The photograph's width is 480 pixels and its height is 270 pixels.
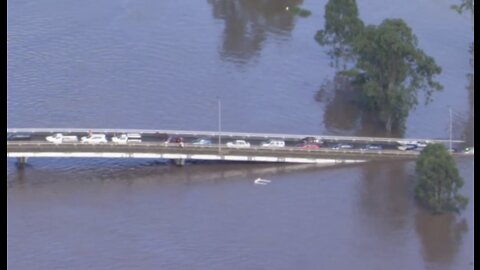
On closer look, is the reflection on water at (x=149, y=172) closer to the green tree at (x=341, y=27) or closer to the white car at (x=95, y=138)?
the white car at (x=95, y=138)

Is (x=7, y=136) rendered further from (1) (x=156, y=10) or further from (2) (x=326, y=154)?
(1) (x=156, y=10)

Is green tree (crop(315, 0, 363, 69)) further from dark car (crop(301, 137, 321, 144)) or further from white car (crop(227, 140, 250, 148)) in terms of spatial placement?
white car (crop(227, 140, 250, 148))

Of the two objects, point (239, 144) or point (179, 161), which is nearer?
point (179, 161)

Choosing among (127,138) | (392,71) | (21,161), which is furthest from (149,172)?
(392,71)

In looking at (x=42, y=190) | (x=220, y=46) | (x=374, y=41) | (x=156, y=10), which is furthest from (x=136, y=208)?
(x=156, y=10)

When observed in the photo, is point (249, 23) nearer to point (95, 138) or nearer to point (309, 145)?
point (309, 145)

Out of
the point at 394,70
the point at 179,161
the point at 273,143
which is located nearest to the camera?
the point at 179,161

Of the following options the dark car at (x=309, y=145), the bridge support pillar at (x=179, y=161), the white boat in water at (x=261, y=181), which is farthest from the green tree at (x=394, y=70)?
the bridge support pillar at (x=179, y=161)
